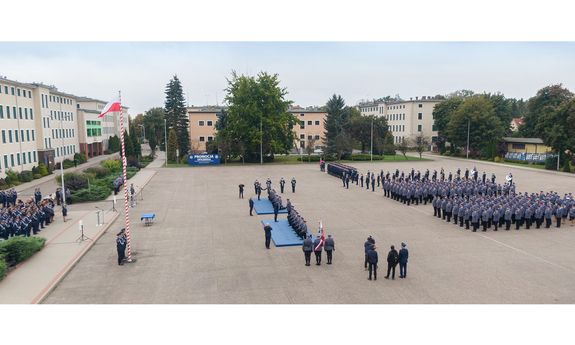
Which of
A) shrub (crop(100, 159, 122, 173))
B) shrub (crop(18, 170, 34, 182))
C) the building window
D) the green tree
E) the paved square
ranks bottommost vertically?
the paved square

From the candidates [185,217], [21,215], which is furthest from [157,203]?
[21,215]

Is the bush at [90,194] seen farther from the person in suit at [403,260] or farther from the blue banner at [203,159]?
the blue banner at [203,159]

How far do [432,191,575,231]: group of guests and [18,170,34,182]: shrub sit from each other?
35.8 metres

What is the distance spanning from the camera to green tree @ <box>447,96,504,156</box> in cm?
5893

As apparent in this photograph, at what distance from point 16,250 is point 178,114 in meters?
56.3

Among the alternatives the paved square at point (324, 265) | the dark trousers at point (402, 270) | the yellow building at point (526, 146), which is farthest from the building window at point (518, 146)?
the dark trousers at point (402, 270)

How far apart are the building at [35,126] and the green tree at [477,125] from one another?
50.0m

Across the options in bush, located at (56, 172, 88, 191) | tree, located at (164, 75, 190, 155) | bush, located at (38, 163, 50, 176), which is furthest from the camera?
tree, located at (164, 75, 190, 155)

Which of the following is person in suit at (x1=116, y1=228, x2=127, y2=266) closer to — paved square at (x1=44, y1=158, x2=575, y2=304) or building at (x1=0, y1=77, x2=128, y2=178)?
paved square at (x1=44, y1=158, x2=575, y2=304)

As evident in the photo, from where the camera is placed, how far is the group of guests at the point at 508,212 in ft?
65.3

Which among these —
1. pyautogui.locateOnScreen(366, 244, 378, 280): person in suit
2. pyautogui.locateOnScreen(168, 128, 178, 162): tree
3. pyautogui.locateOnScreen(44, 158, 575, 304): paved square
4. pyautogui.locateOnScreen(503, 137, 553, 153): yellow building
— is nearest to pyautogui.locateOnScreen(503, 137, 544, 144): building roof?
pyautogui.locateOnScreen(503, 137, 553, 153): yellow building

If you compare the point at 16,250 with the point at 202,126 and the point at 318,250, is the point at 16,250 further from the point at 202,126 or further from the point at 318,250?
the point at 202,126

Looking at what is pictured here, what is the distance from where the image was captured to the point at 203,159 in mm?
56000

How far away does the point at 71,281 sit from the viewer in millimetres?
13750
